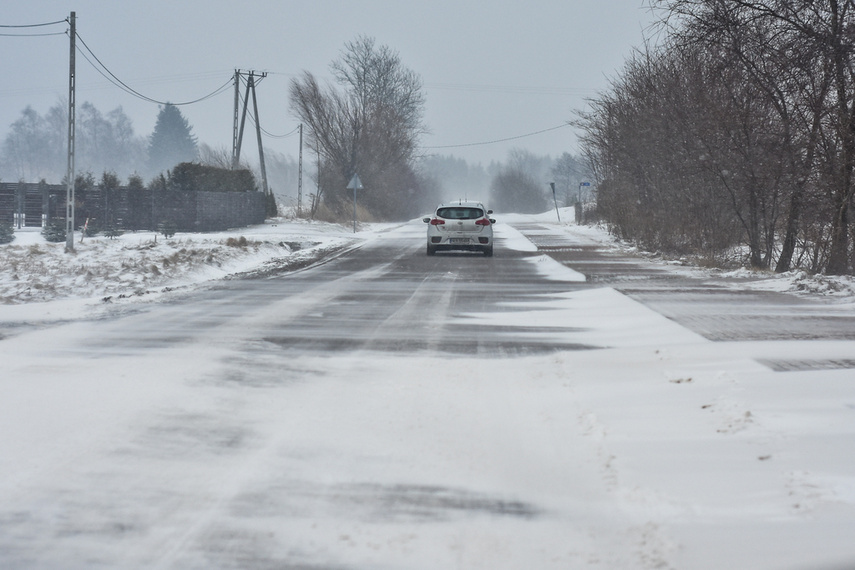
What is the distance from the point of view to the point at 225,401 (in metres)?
6.70

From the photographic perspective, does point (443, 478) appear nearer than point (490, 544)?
No

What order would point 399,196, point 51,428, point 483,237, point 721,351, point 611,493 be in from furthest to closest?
point 399,196
point 483,237
point 721,351
point 51,428
point 611,493

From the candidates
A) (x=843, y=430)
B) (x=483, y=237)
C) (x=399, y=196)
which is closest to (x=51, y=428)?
(x=843, y=430)

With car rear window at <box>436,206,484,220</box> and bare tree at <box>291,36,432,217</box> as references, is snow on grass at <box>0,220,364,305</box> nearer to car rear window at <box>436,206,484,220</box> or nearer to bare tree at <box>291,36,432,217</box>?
car rear window at <box>436,206,484,220</box>

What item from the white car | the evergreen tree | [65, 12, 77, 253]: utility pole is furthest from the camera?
the evergreen tree

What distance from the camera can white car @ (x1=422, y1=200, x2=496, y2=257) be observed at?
25.5 m

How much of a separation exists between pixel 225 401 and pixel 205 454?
1393 mm

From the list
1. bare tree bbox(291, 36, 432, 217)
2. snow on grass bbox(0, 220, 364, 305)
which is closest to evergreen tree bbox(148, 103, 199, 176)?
bare tree bbox(291, 36, 432, 217)

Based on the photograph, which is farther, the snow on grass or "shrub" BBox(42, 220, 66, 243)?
"shrub" BBox(42, 220, 66, 243)

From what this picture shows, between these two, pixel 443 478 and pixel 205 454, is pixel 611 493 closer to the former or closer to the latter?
pixel 443 478

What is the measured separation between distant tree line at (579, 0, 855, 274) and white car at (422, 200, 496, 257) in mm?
5414

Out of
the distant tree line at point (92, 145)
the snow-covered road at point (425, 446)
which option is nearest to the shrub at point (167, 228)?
the snow-covered road at point (425, 446)

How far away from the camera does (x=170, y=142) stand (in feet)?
522

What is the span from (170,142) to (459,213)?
142 m
